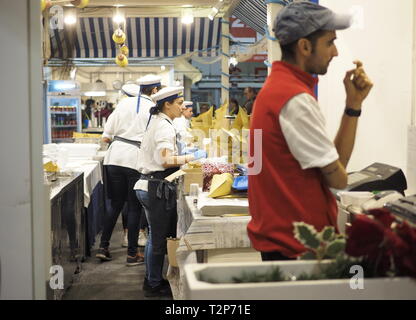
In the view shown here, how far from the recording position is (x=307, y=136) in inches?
70.5

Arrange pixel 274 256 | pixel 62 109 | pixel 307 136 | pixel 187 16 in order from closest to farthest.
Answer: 1. pixel 307 136
2. pixel 274 256
3. pixel 187 16
4. pixel 62 109

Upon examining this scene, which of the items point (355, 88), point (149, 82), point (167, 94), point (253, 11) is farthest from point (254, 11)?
point (355, 88)

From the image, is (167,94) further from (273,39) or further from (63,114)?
(63,114)

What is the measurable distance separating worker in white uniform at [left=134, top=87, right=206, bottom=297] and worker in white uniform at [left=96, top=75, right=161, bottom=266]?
1092 millimetres

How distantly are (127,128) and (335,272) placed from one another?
404 cm

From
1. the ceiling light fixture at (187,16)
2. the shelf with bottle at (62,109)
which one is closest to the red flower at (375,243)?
the ceiling light fixture at (187,16)

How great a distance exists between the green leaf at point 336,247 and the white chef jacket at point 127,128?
148 inches

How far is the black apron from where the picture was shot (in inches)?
160

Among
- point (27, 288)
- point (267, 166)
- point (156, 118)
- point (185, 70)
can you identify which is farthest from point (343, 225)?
point (185, 70)

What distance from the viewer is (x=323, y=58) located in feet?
6.31

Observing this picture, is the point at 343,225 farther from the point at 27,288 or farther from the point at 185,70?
the point at 185,70

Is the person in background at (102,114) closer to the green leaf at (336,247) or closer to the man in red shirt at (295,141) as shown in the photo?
the man in red shirt at (295,141)

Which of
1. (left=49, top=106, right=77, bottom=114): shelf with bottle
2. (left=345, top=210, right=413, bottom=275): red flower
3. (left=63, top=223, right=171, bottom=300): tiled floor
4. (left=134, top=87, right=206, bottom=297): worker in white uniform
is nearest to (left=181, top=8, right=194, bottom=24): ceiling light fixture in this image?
(left=49, top=106, right=77, bottom=114): shelf with bottle

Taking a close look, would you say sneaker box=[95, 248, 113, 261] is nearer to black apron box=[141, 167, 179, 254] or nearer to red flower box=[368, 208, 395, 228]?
black apron box=[141, 167, 179, 254]
